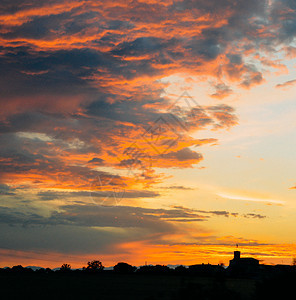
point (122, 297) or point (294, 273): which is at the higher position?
point (294, 273)

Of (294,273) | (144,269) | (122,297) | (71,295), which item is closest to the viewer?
(294,273)

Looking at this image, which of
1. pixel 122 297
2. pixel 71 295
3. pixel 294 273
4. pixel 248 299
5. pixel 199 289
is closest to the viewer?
pixel 199 289

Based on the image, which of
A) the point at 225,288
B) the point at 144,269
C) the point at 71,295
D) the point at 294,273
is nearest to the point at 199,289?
the point at 225,288

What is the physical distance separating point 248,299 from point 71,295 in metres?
25.5

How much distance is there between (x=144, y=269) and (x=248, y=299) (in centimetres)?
13572

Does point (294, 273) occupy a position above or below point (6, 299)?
above

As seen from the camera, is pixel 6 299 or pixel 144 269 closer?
pixel 6 299

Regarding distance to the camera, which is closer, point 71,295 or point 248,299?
point 248,299

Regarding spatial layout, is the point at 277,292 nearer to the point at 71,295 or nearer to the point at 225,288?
the point at 225,288

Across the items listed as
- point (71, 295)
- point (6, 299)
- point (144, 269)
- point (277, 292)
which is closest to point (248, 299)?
point (277, 292)

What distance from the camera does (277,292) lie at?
48.4 meters

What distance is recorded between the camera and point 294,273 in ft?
172

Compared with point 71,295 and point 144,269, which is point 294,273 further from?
point 144,269

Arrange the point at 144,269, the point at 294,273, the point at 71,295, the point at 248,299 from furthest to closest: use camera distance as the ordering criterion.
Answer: the point at 144,269, the point at 71,295, the point at 294,273, the point at 248,299
